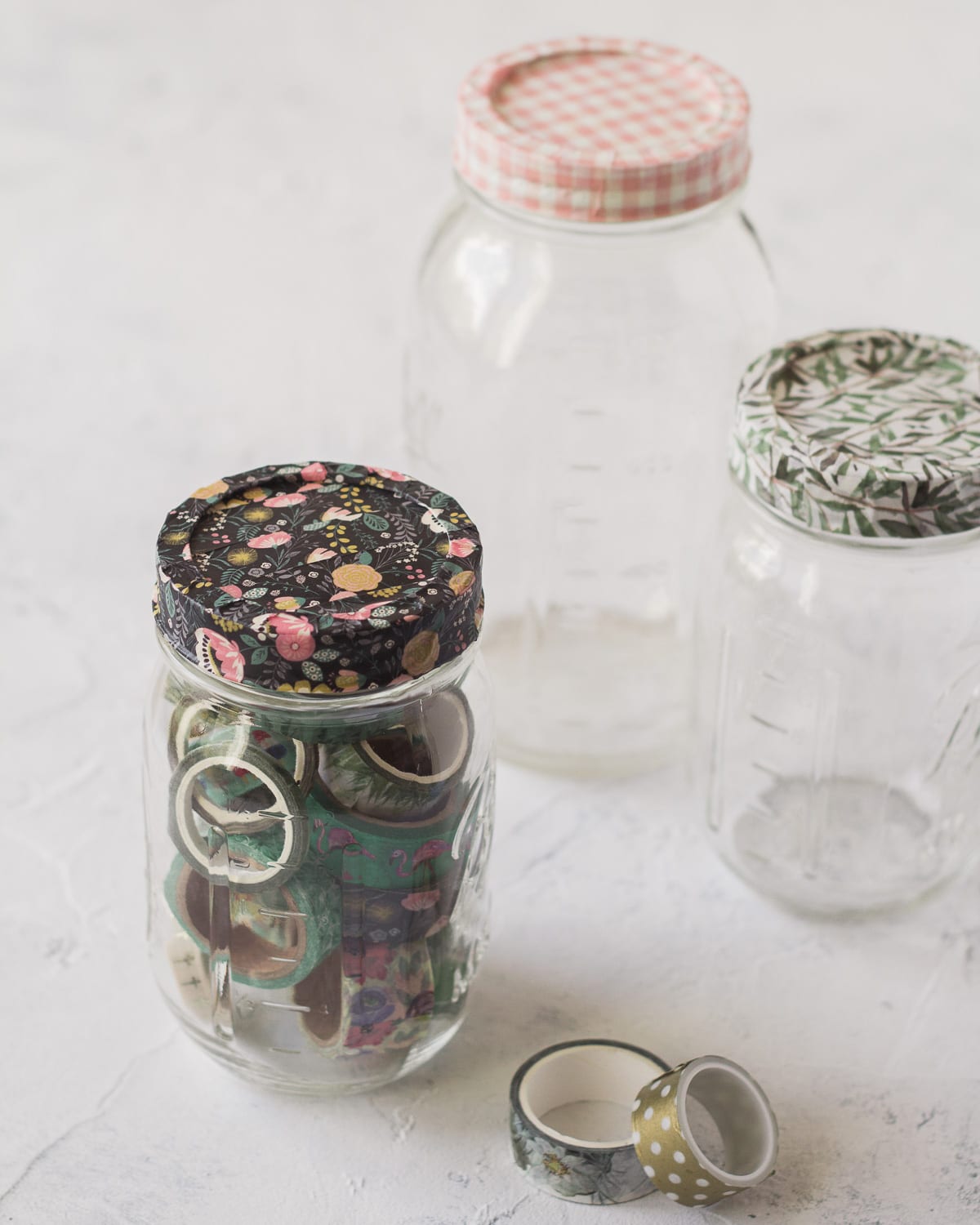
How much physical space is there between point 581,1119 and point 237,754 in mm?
305

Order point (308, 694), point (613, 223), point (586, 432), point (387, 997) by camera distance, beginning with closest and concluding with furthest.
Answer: point (308, 694), point (387, 997), point (613, 223), point (586, 432)

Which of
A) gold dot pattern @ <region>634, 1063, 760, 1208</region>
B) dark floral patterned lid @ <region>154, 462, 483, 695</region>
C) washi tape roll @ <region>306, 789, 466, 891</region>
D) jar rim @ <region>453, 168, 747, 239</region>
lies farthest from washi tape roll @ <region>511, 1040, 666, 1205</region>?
jar rim @ <region>453, 168, 747, 239</region>

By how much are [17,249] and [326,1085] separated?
1080mm

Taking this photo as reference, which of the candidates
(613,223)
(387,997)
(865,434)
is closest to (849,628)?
(865,434)

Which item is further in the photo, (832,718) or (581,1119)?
(832,718)

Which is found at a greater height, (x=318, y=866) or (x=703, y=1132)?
(x=318, y=866)

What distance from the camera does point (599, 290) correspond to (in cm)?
110

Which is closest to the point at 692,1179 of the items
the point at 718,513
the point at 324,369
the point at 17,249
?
the point at 718,513

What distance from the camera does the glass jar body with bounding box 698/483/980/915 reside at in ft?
3.32

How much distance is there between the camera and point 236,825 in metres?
0.82

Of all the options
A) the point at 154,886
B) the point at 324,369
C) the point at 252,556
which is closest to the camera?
the point at 252,556

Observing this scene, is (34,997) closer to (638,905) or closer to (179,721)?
(179,721)

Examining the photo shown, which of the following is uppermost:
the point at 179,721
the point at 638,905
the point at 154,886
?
the point at 179,721

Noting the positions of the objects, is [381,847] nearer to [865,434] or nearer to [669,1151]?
[669,1151]
